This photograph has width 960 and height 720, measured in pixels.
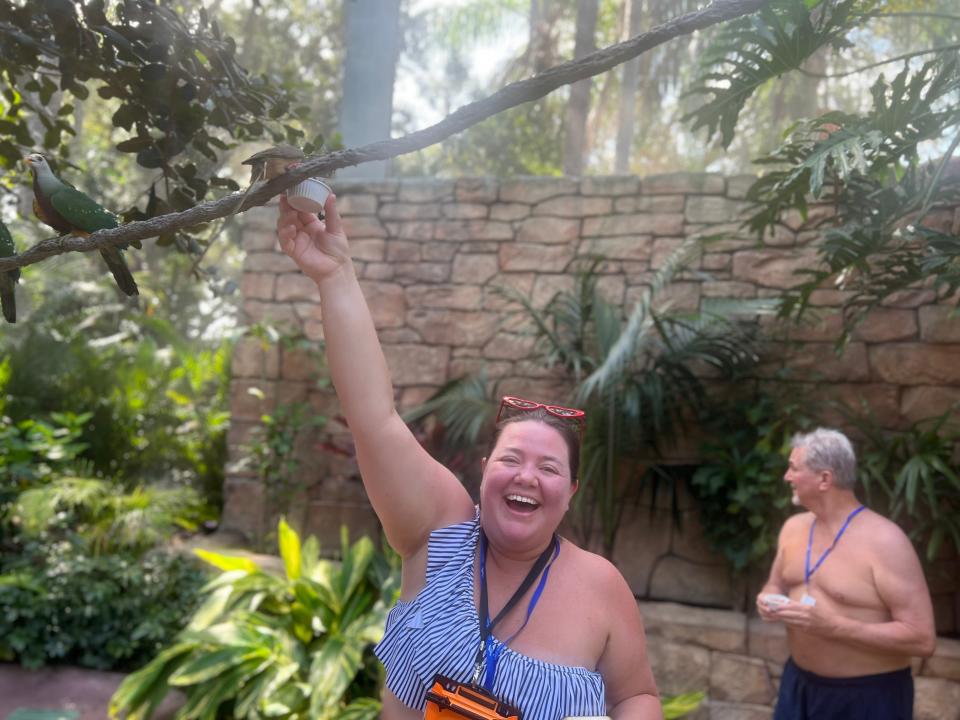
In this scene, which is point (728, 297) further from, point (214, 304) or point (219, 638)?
point (214, 304)

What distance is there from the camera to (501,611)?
4.87ft

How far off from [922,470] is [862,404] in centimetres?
69

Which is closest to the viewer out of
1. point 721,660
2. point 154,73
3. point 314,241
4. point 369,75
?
point 314,241

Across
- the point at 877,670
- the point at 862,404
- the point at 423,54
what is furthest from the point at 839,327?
the point at 423,54

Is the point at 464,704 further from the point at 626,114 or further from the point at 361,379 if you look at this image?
the point at 626,114

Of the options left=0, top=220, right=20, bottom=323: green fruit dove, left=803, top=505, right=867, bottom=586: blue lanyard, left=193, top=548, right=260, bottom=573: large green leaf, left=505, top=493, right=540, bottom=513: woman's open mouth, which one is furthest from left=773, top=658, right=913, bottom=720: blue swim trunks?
left=193, top=548, right=260, bottom=573: large green leaf

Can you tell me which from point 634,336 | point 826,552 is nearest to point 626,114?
point 634,336

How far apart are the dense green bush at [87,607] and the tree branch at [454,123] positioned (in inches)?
153

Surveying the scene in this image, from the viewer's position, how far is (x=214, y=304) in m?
10.7

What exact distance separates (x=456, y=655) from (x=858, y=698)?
6.16 ft

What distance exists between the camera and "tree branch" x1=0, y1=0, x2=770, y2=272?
3.97 feet

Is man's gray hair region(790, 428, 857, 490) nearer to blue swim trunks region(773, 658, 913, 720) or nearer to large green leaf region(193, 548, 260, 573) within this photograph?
blue swim trunks region(773, 658, 913, 720)

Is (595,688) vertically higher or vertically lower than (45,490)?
higher

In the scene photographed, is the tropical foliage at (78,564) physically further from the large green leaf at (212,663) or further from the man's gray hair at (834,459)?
the man's gray hair at (834,459)
